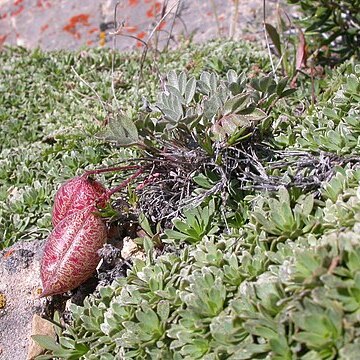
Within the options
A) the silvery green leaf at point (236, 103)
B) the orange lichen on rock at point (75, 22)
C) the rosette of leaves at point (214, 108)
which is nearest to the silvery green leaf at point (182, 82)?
the rosette of leaves at point (214, 108)

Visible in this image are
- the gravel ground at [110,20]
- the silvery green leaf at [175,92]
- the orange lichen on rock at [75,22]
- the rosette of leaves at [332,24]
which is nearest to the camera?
the silvery green leaf at [175,92]

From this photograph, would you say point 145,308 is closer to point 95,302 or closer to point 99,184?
point 95,302

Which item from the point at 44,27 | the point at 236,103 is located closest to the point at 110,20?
the point at 44,27

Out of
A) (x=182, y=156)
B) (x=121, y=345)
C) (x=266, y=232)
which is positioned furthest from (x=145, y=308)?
(x=182, y=156)

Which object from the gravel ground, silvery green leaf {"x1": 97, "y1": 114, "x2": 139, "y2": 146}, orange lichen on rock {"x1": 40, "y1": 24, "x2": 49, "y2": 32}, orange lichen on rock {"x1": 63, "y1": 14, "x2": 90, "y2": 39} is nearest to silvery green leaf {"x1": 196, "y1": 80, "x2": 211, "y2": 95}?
silvery green leaf {"x1": 97, "y1": 114, "x2": 139, "y2": 146}

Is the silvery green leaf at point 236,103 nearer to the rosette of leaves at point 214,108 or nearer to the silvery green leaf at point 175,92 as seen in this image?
the rosette of leaves at point 214,108

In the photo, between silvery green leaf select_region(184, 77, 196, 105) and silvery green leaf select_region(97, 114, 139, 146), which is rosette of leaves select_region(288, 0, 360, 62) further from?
silvery green leaf select_region(97, 114, 139, 146)

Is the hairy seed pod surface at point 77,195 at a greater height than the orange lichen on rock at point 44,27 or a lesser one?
greater
